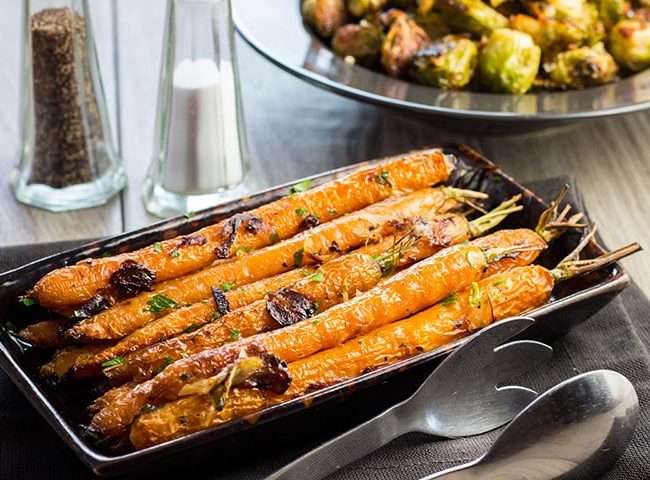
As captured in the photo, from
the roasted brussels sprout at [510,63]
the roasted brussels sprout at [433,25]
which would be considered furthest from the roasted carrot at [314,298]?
the roasted brussels sprout at [433,25]

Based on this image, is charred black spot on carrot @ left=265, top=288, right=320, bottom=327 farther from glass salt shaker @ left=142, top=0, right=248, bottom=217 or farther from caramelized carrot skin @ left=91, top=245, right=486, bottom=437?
glass salt shaker @ left=142, top=0, right=248, bottom=217

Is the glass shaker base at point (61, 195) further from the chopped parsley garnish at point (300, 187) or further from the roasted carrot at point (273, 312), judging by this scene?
the roasted carrot at point (273, 312)

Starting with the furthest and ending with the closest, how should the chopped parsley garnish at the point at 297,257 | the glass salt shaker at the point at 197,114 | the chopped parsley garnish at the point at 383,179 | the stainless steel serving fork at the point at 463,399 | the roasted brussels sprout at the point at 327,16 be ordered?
the roasted brussels sprout at the point at 327,16
the glass salt shaker at the point at 197,114
the chopped parsley garnish at the point at 383,179
the chopped parsley garnish at the point at 297,257
the stainless steel serving fork at the point at 463,399

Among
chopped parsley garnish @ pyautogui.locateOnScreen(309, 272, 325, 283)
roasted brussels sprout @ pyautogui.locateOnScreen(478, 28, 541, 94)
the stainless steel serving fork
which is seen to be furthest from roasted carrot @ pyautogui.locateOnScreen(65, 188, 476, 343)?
roasted brussels sprout @ pyautogui.locateOnScreen(478, 28, 541, 94)

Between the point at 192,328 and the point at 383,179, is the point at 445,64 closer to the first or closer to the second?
the point at 383,179

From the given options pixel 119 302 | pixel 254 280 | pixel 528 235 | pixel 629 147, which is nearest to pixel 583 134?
pixel 629 147
